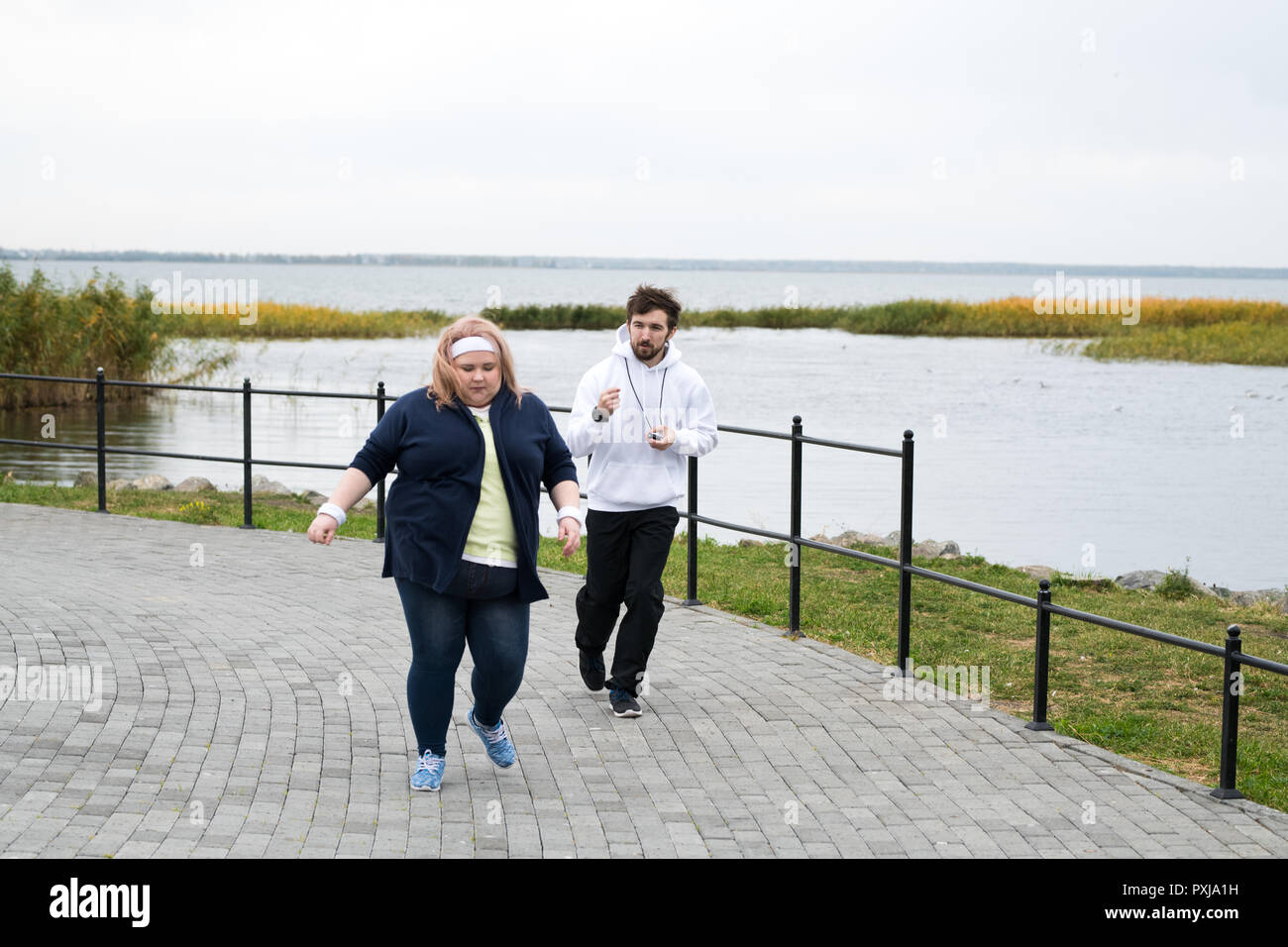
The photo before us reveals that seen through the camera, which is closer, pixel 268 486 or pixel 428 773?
pixel 428 773

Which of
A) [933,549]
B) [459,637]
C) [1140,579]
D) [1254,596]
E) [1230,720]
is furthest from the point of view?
Result: [933,549]

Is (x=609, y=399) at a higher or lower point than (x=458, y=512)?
higher

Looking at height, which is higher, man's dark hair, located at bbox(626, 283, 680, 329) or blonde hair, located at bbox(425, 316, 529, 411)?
man's dark hair, located at bbox(626, 283, 680, 329)

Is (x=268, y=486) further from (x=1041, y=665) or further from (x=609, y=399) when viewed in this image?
(x=1041, y=665)

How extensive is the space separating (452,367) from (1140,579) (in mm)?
8389

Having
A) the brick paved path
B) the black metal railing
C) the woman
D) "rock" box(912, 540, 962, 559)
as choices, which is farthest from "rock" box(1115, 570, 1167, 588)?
the woman

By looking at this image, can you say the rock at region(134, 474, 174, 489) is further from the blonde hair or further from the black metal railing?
the blonde hair

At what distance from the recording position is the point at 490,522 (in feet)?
16.9

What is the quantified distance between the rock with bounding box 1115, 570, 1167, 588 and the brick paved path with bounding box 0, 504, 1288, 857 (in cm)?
492

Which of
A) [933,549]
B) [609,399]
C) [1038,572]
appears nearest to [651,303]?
[609,399]

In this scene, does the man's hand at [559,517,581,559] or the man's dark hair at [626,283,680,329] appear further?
the man's dark hair at [626,283,680,329]

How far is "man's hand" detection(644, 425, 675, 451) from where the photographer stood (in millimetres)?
6211

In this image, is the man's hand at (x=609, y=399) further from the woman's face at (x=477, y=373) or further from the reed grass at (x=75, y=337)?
the reed grass at (x=75, y=337)

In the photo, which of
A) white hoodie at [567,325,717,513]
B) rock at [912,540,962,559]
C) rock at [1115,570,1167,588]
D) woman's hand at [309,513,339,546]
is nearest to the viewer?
woman's hand at [309,513,339,546]
